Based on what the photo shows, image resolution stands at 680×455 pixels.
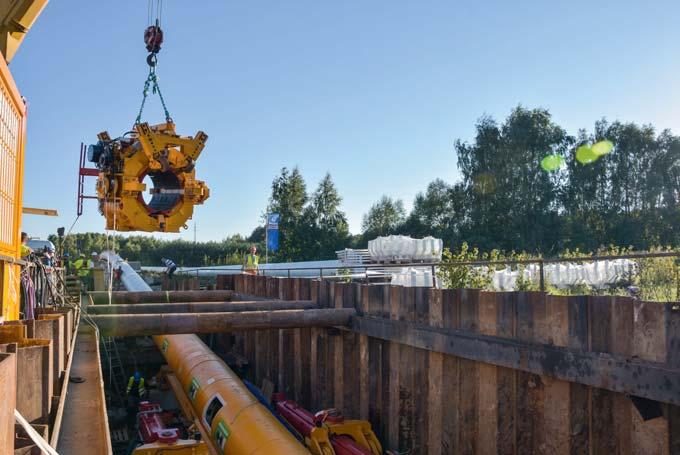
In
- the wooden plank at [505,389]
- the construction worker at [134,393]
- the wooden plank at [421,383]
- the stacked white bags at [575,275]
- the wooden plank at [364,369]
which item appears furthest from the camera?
the construction worker at [134,393]

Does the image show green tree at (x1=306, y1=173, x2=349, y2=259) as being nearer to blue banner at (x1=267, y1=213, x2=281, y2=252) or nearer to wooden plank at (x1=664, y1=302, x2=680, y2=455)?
blue banner at (x1=267, y1=213, x2=281, y2=252)

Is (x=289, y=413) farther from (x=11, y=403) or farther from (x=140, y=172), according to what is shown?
(x=11, y=403)

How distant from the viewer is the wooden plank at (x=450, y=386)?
6.80 meters

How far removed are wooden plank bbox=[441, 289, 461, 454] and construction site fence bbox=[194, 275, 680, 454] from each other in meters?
0.02

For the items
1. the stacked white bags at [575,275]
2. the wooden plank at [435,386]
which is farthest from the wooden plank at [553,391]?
the stacked white bags at [575,275]

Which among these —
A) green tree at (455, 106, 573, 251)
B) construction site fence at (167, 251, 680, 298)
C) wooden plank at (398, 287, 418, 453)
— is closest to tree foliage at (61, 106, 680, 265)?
green tree at (455, 106, 573, 251)

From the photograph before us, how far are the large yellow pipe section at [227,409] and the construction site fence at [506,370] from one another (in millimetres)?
1471

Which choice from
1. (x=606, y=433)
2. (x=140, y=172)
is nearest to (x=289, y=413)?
(x=140, y=172)

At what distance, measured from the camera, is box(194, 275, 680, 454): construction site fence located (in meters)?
4.95

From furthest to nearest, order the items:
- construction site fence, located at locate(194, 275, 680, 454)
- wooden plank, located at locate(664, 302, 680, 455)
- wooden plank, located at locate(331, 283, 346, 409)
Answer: wooden plank, located at locate(331, 283, 346, 409)
construction site fence, located at locate(194, 275, 680, 454)
wooden plank, located at locate(664, 302, 680, 455)

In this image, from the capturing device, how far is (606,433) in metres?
5.32

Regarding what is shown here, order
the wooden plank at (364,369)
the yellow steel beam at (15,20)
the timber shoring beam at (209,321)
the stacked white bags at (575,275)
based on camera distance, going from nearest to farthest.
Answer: the yellow steel beam at (15,20), the timber shoring beam at (209,321), the wooden plank at (364,369), the stacked white bags at (575,275)

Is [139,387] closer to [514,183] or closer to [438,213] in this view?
[514,183]

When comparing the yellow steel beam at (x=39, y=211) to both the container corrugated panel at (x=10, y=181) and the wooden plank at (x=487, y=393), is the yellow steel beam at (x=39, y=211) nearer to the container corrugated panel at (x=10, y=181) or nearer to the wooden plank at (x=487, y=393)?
the container corrugated panel at (x=10, y=181)
